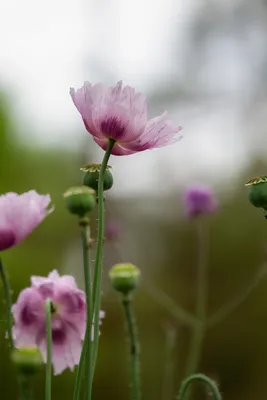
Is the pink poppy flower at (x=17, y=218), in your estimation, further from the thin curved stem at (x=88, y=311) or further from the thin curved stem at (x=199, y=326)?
the thin curved stem at (x=199, y=326)

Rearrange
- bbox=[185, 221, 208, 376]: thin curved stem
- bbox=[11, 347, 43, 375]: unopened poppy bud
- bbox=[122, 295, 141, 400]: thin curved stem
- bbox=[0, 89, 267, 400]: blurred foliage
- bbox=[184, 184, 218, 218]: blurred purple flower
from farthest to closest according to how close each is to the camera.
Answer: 1. bbox=[0, 89, 267, 400]: blurred foliage
2. bbox=[184, 184, 218, 218]: blurred purple flower
3. bbox=[185, 221, 208, 376]: thin curved stem
4. bbox=[122, 295, 141, 400]: thin curved stem
5. bbox=[11, 347, 43, 375]: unopened poppy bud

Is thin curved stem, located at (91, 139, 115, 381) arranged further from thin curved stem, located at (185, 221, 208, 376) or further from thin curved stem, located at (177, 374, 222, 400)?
thin curved stem, located at (185, 221, 208, 376)

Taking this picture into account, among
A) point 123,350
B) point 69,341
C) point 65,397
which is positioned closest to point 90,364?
point 69,341

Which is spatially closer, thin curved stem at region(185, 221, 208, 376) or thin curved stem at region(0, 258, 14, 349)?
thin curved stem at region(0, 258, 14, 349)

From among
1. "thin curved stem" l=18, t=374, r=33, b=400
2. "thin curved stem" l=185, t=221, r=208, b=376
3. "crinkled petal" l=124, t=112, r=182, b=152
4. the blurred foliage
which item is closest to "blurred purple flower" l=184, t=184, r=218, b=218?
"thin curved stem" l=185, t=221, r=208, b=376

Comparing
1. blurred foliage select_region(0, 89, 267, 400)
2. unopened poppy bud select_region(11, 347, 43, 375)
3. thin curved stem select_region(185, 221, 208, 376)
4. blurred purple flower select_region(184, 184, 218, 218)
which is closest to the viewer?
unopened poppy bud select_region(11, 347, 43, 375)

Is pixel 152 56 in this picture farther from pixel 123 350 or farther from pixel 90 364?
pixel 90 364
